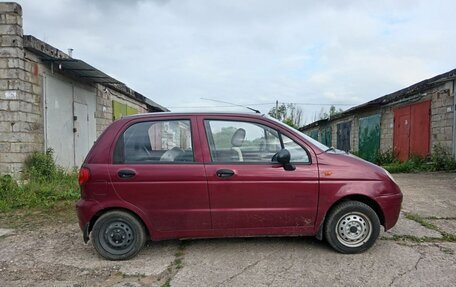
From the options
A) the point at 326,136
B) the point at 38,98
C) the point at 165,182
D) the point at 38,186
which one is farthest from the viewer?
the point at 326,136

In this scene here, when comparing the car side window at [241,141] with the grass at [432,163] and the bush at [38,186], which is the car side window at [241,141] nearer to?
the bush at [38,186]

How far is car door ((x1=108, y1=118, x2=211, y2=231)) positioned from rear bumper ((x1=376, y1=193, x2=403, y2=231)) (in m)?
2.00

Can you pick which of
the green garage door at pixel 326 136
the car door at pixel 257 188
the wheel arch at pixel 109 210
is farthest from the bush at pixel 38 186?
the green garage door at pixel 326 136

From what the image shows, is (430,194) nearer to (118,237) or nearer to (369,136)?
(118,237)

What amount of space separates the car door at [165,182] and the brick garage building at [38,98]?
457 cm

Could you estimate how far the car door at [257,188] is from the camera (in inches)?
155

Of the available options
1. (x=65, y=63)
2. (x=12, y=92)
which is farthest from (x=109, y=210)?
(x=65, y=63)

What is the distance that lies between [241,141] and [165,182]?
39.0 inches

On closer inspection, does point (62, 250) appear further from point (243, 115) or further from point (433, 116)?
point (433, 116)

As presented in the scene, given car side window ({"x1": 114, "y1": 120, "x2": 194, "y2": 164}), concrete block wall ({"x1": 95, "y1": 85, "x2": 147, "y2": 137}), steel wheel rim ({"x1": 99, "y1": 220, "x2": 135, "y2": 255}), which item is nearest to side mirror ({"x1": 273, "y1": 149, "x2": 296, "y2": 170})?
car side window ({"x1": 114, "y1": 120, "x2": 194, "y2": 164})

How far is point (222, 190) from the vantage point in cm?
393

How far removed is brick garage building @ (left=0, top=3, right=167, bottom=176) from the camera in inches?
284

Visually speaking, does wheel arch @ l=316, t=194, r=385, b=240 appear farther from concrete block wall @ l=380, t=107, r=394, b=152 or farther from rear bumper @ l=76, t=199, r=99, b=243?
concrete block wall @ l=380, t=107, r=394, b=152

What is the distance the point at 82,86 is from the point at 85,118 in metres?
0.95
